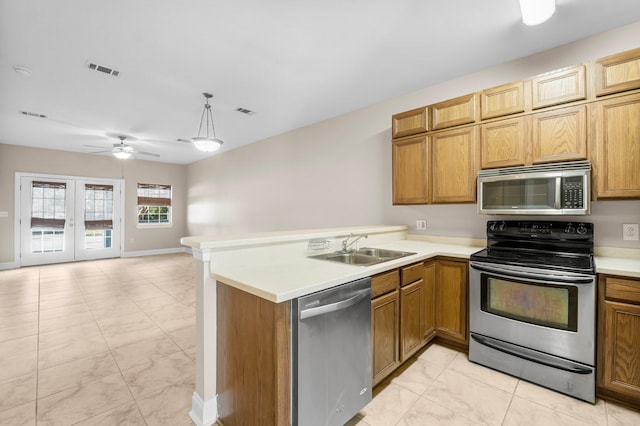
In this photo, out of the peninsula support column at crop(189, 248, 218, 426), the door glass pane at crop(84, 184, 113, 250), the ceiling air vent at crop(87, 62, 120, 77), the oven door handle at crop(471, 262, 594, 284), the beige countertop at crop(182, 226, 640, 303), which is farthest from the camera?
the door glass pane at crop(84, 184, 113, 250)

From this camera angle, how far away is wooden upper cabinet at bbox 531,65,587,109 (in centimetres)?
212

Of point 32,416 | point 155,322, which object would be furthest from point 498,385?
point 155,322

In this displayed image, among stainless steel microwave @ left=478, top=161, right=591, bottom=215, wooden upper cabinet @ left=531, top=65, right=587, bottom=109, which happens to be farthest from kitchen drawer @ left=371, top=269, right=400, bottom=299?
wooden upper cabinet @ left=531, top=65, right=587, bottom=109

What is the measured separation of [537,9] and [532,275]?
5.99ft

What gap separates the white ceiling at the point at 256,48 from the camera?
211cm

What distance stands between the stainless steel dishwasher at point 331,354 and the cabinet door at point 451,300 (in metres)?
1.13

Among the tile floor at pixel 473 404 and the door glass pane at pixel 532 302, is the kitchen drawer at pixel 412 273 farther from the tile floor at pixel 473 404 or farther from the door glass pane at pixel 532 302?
the tile floor at pixel 473 404

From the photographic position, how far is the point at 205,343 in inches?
68.5

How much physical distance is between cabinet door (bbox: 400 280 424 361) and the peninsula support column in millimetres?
1354

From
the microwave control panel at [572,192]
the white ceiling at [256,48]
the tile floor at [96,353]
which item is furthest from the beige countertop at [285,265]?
the white ceiling at [256,48]

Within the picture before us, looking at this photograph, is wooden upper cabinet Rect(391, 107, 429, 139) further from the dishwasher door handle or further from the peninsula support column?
the peninsula support column

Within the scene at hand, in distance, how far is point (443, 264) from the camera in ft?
8.46

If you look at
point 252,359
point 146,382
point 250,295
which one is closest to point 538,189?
point 250,295

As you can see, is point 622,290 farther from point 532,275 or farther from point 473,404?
point 473,404
